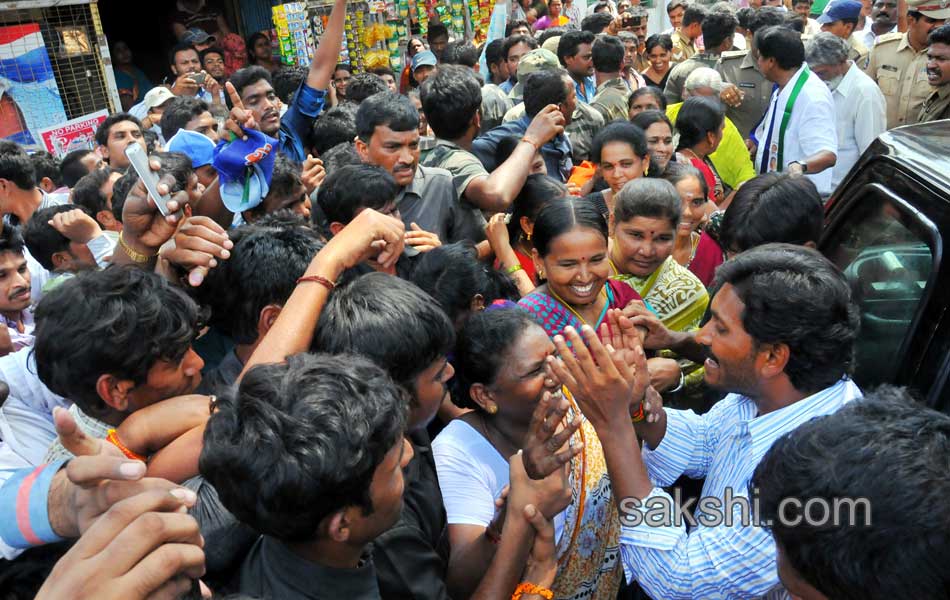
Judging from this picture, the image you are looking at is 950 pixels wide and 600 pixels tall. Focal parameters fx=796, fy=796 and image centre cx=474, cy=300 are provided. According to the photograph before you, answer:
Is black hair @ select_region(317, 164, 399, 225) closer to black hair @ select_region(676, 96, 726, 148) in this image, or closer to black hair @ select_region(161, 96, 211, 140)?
black hair @ select_region(676, 96, 726, 148)

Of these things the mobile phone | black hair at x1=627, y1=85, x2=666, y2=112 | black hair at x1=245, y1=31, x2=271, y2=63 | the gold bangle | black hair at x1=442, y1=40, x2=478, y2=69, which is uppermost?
the mobile phone

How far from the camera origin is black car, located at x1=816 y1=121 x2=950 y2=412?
1.98 m

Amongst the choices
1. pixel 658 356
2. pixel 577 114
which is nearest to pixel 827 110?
pixel 577 114

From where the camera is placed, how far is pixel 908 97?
6.86 meters

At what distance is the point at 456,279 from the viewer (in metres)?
2.62

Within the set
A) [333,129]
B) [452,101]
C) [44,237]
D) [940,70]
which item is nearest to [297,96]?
[333,129]

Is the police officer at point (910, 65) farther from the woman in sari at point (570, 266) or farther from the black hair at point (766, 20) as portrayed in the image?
the woman in sari at point (570, 266)

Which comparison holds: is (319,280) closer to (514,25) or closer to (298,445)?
(298,445)

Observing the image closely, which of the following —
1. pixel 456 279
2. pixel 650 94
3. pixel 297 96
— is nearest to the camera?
pixel 456 279

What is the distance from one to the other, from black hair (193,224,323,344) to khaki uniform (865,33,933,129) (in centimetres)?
621

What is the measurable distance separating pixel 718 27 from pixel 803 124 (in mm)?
2429

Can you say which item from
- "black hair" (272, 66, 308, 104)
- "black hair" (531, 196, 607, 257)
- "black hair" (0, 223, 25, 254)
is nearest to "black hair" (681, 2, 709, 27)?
"black hair" (272, 66, 308, 104)

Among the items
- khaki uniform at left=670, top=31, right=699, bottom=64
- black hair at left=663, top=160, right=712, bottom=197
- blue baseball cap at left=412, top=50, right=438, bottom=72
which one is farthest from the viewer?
khaki uniform at left=670, top=31, right=699, bottom=64

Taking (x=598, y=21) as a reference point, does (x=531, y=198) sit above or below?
above
